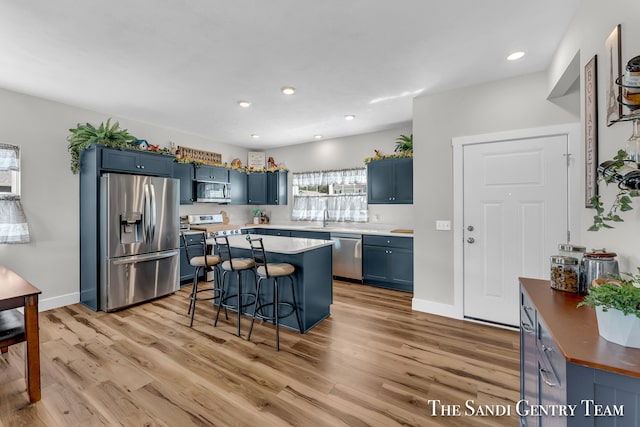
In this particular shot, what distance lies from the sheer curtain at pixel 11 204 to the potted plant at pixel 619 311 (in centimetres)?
494

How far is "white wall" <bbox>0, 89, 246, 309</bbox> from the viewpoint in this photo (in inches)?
131

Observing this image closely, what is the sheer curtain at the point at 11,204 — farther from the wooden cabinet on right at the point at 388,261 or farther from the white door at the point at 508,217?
the white door at the point at 508,217

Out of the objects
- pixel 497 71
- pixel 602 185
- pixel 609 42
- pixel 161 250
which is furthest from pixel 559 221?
pixel 161 250

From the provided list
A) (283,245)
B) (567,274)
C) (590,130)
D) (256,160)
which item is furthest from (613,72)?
(256,160)

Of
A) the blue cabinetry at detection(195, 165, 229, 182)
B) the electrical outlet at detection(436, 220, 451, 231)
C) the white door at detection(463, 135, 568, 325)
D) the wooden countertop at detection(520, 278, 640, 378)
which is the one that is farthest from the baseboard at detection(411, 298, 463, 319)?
the blue cabinetry at detection(195, 165, 229, 182)

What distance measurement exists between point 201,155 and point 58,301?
305 cm

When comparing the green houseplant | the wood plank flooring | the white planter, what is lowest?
the wood plank flooring

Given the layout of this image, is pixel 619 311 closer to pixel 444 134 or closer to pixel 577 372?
pixel 577 372

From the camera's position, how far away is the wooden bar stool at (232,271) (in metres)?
2.95

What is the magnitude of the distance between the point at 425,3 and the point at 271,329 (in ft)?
10.3

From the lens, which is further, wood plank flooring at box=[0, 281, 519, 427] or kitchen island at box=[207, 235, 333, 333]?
kitchen island at box=[207, 235, 333, 333]

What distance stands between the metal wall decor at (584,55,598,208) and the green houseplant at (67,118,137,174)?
4611 mm

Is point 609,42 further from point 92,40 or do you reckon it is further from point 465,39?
point 92,40

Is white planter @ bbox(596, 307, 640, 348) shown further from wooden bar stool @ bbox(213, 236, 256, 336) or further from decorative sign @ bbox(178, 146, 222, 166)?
decorative sign @ bbox(178, 146, 222, 166)
